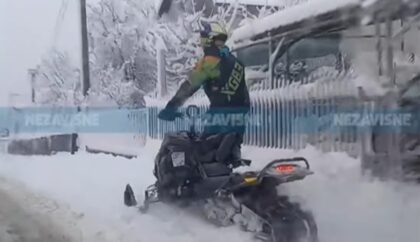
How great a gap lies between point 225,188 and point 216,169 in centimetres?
9

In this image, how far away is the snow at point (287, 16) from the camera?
229 cm

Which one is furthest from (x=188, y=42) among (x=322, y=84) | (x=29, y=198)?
(x=29, y=198)

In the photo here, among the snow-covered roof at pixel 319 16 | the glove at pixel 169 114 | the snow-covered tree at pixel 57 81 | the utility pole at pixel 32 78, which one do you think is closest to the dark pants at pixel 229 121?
the glove at pixel 169 114

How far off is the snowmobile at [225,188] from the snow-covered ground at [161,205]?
0.12 feet

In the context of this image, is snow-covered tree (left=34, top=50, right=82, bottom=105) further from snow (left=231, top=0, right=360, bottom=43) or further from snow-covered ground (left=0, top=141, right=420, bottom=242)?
snow (left=231, top=0, right=360, bottom=43)

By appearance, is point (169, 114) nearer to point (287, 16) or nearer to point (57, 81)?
point (57, 81)

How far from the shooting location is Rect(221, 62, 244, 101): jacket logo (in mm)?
2404

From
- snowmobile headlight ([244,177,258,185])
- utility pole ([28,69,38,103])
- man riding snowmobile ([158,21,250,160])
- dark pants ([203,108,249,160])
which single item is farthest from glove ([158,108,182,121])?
utility pole ([28,69,38,103])

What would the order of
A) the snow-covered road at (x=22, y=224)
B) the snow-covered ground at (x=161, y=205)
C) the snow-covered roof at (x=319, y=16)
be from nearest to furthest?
the snow-covered roof at (x=319, y=16) < the snow-covered ground at (x=161, y=205) < the snow-covered road at (x=22, y=224)

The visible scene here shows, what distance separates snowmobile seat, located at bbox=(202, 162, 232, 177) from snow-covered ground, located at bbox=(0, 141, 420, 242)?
0.12 metres

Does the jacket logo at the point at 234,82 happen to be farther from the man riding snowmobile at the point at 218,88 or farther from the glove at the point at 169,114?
the glove at the point at 169,114

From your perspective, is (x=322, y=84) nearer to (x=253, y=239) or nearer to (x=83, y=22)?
(x=253, y=239)

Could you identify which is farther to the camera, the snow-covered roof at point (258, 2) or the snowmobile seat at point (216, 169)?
the snowmobile seat at point (216, 169)

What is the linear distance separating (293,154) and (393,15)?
63 centimetres
